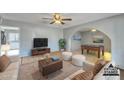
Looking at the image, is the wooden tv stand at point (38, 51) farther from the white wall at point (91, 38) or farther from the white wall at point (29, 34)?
the white wall at point (91, 38)

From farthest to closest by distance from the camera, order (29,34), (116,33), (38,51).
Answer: (38,51) → (29,34) → (116,33)

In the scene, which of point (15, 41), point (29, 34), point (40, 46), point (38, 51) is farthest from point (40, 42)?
point (15, 41)

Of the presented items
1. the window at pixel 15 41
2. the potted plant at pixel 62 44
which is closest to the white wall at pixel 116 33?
the potted plant at pixel 62 44

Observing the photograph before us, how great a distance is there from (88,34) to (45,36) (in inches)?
165

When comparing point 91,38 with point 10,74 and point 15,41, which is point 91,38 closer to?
point 15,41

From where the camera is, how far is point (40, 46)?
21.7 feet

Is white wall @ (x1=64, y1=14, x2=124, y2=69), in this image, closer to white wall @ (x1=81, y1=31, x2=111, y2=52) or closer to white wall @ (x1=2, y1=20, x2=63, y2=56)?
white wall @ (x1=81, y1=31, x2=111, y2=52)

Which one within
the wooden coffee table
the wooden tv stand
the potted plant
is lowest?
the wooden coffee table

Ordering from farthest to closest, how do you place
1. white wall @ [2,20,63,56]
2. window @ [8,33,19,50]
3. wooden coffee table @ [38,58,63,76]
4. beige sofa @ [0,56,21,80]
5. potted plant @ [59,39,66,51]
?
1. potted plant @ [59,39,66,51]
2. white wall @ [2,20,63,56]
3. window @ [8,33,19,50]
4. wooden coffee table @ [38,58,63,76]
5. beige sofa @ [0,56,21,80]

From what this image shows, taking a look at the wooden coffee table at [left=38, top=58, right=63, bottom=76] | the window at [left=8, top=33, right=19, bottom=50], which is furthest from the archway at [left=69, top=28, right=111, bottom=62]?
the wooden coffee table at [left=38, top=58, right=63, bottom=76]

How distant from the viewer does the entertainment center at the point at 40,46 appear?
618 cm

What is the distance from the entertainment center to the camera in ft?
20.3

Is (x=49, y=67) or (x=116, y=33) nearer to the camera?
(x=49, y=67)
